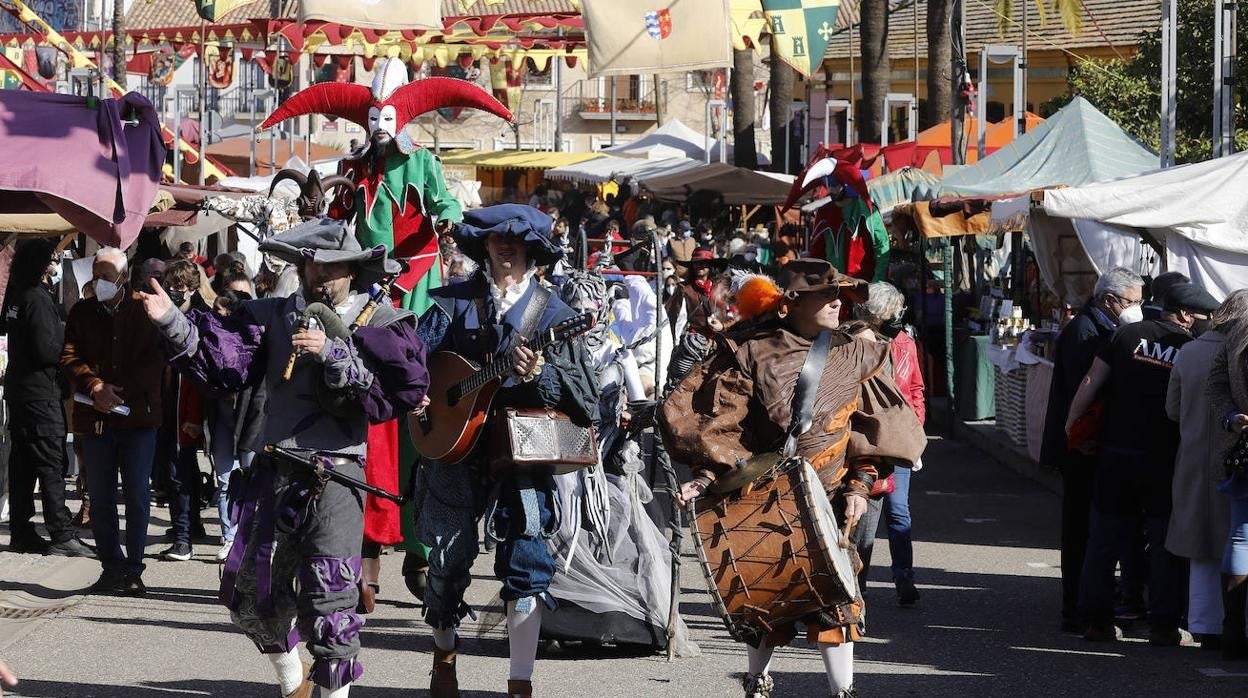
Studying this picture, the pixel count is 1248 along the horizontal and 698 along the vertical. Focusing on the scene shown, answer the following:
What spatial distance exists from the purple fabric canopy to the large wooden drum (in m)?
2.19

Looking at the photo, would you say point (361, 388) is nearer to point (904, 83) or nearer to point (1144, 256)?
point (1144, 256)

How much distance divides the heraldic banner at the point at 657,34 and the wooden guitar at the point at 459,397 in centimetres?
938

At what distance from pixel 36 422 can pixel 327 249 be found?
5.02 metres

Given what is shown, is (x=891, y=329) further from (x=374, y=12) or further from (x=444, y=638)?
(x=374, y=12)

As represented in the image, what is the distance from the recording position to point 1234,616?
739 cm

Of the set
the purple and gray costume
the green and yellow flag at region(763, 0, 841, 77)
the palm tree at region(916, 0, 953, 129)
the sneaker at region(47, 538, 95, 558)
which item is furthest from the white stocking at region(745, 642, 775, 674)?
the palm tree at region(916, 0, 953, 129)

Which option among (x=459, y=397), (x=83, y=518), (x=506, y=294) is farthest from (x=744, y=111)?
(x=459, y=397)

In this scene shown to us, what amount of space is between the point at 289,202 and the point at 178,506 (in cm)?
540

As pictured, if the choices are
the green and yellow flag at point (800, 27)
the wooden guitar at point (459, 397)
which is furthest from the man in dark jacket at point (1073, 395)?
the green and yellow flag at point (800, 27)

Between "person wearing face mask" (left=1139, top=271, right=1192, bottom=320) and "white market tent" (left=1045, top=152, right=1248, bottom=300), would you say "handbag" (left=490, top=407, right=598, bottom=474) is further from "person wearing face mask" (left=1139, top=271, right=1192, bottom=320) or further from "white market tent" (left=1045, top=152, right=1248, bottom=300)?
"white market tent" (left=1045, top=152, right=1248, bottom=300)

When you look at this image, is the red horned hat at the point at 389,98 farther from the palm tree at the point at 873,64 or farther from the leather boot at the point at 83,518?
the palm tree at the point at 873,64

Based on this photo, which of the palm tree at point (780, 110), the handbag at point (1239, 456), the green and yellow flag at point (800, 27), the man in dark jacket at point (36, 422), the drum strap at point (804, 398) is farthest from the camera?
the palm tree at point (780, 110)

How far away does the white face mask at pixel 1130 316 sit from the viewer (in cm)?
825

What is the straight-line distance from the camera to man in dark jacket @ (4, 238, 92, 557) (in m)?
9.98
